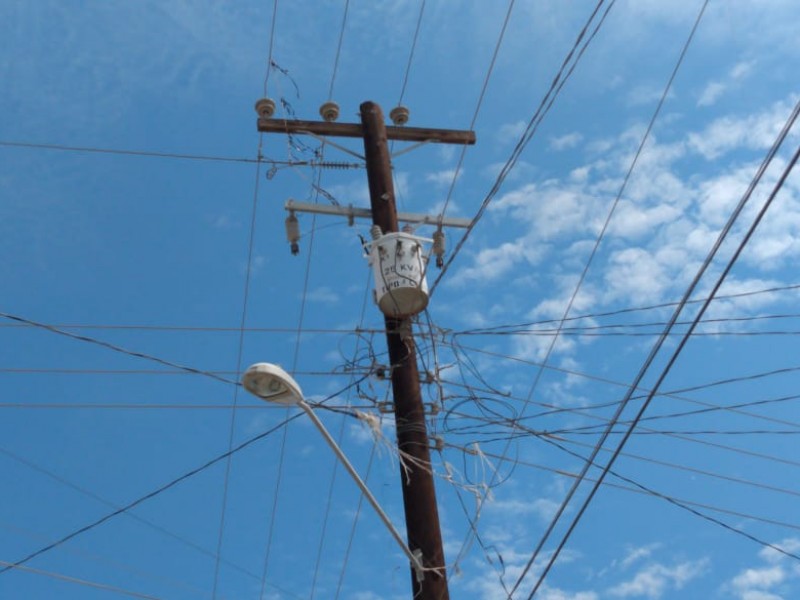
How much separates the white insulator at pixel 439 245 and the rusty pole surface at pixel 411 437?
1.92 ft

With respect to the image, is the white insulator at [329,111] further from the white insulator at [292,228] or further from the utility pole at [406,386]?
the white insulator at [292,228]

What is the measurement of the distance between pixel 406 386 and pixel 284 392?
5.40 feet

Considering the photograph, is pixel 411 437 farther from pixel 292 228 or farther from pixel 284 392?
pixel 292 228

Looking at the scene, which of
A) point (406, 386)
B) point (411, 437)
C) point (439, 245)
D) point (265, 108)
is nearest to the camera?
point (411, 437)

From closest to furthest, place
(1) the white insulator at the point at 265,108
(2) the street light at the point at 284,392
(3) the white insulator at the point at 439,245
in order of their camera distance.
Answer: (2) the street light at the point at 284,392 → (3) the white insulator at the point at 439,245 → (1) the white insulator at the point at 265,108

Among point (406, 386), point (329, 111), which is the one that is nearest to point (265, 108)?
point (329, 111)

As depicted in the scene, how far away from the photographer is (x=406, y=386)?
23.9 ft

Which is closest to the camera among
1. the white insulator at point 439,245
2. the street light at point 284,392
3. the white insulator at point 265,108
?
the street light at point 284,392

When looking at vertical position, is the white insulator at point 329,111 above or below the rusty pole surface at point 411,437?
above

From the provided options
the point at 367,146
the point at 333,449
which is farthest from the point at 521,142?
the point at 333,449

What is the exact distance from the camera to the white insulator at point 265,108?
977cm

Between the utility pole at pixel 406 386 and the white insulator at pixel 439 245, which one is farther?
the white insulator at pixel 439 245

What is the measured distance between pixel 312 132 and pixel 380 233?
2142 millimetres

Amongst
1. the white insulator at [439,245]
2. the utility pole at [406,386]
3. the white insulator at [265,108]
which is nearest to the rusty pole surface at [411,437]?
the utility pole at [406,386]
